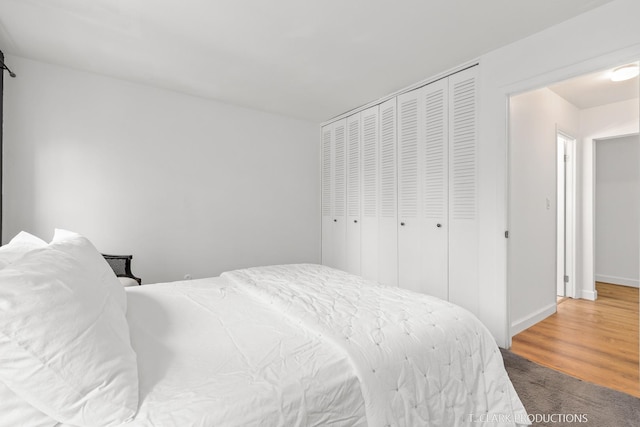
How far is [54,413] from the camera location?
83cm

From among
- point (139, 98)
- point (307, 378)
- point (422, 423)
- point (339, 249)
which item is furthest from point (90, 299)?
point (339, 249)

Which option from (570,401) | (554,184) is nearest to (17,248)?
(570,401)

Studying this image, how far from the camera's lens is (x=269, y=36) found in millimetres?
2422

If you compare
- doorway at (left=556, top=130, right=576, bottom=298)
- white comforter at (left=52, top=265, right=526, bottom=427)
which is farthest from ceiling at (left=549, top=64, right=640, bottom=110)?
white comforter at (left=52, top=265, right=526, bottom=427)

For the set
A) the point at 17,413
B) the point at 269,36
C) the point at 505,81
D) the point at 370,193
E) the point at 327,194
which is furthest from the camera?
the point at 327,194

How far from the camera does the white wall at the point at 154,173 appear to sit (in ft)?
9.38

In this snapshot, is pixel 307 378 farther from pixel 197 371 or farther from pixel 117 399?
pixel 117 399

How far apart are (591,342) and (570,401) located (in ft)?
4.13

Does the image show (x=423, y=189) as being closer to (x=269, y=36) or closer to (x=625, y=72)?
(x=269, y=36)

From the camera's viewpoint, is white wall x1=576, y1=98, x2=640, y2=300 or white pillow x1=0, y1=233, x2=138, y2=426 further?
white wall x1=576, y1=98, x2=640, y2=300

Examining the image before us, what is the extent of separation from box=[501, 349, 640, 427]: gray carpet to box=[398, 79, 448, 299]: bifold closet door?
1047mm

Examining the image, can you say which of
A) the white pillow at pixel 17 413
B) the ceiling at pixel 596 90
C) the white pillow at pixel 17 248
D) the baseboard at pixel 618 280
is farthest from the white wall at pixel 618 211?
the white pillow at pixel 17 248

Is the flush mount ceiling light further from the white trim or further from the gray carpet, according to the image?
the gray carpet

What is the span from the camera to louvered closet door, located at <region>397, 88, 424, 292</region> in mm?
3312
